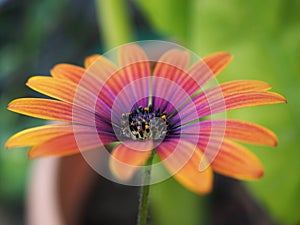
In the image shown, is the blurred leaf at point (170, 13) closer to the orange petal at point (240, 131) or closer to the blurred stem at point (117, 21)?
the blurred stem at point (117, 21)

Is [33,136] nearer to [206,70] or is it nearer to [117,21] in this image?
[206,70]

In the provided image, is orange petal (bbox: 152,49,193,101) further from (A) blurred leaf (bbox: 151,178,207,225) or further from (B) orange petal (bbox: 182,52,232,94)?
(A) blurred leaf (bbox: 151,178,207,225)

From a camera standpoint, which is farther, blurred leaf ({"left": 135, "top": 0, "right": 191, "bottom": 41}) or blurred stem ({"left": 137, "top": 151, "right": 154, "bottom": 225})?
blurred leaf ({"left": 135, "top": 0, "right": 191, "bottom": 41})

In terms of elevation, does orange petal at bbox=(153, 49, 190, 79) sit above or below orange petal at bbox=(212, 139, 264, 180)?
above

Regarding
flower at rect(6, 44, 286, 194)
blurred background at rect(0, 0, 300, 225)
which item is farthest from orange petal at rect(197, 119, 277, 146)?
blurred background at rect(0, 0, 300, 225)

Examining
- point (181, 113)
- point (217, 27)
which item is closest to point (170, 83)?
point (181, 113)

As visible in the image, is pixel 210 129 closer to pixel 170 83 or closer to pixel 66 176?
pixel 170 83

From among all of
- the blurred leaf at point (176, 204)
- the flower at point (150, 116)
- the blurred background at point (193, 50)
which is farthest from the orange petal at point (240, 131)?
the blurred leaf at point (176, 204)
